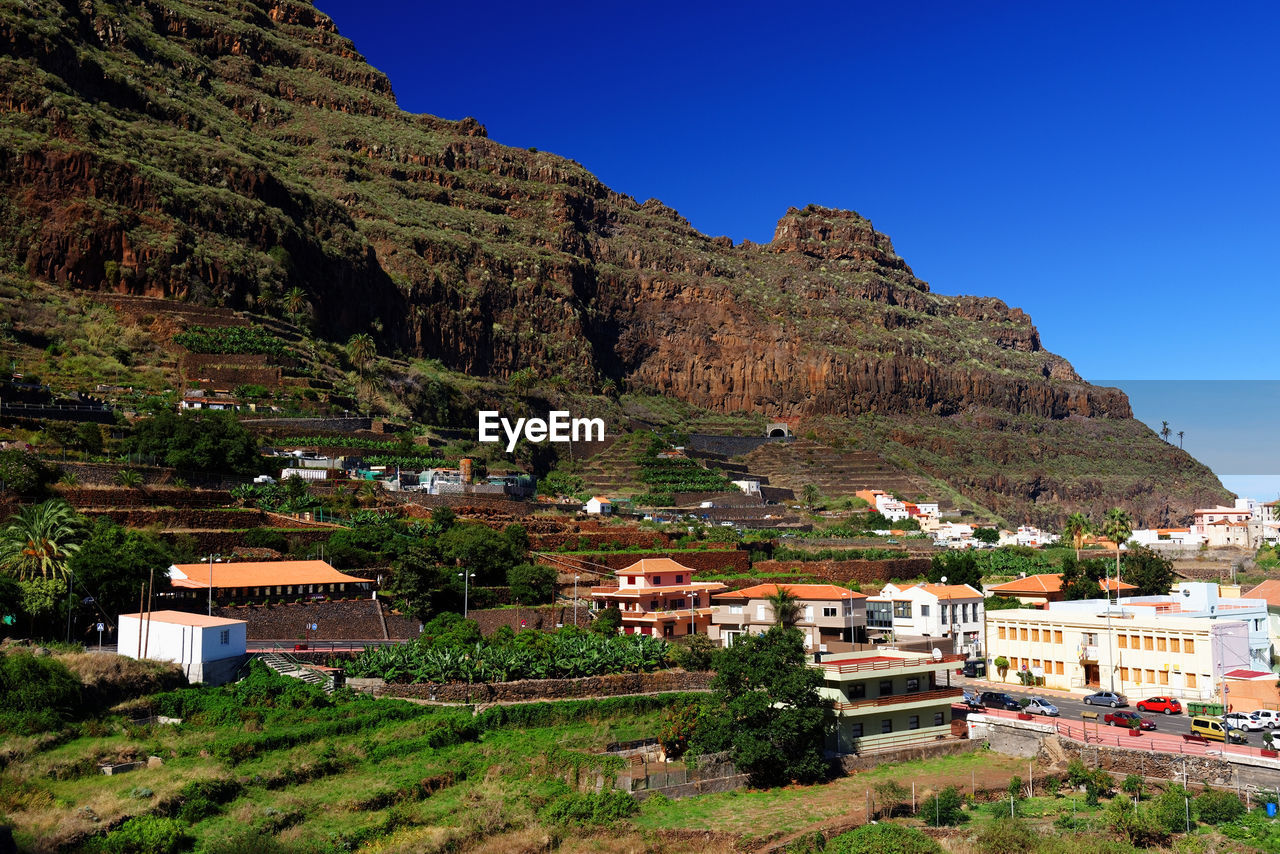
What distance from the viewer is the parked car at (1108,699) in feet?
161

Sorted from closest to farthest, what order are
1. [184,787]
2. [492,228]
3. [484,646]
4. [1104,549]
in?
[184,787], [484,646], [1104,549], [492,228]

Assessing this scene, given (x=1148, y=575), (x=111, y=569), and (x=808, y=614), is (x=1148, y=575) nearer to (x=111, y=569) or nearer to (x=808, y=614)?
(x=808, y=614)

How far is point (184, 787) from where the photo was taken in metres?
30.8

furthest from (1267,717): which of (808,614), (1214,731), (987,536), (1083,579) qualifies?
(987,536)

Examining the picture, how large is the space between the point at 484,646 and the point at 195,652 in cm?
1197

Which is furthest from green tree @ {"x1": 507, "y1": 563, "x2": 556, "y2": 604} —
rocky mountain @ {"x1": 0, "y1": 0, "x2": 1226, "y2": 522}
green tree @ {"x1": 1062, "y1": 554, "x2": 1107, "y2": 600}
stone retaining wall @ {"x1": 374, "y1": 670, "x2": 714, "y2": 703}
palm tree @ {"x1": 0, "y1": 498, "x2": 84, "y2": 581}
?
rocky mountain @ {"x1": 0, "y1": 0, "x2": 1226, "y2": 522}

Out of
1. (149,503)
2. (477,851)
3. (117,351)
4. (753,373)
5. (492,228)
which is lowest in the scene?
(477,851)

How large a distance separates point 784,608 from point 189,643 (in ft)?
92.7

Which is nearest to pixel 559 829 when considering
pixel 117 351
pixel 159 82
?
pixel 117 351

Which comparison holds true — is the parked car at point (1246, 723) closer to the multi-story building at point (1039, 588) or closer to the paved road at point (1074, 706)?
the paved road at point (1074, 706)

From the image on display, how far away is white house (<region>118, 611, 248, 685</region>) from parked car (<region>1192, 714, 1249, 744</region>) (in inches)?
1334

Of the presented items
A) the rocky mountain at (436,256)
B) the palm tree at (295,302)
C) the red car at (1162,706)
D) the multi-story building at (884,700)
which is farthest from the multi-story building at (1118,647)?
the rocky mountain at (436,256)

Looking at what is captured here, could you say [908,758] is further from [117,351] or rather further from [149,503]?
[117,351]

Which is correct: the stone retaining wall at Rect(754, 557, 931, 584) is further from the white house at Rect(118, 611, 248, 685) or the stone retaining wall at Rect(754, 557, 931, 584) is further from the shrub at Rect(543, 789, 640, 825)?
the white house at Rect(118, 611, 248, 685)
